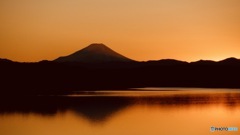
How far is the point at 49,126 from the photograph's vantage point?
1900 centimetres

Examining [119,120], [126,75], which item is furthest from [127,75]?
[119,120]

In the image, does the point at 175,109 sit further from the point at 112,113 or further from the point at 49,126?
the point at 49,126

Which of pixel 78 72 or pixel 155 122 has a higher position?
pixel 78 72

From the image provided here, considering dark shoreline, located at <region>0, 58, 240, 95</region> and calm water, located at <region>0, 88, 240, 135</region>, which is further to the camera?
dark shoreline, located at <region>0, 58, 240, 95</region>

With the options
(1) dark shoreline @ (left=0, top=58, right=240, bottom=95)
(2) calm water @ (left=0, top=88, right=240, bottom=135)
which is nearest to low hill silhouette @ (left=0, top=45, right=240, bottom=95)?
(1) dark shoreline @ (left=0, top=58, right=240, bottom=95)

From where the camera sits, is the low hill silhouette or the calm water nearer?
the calm water

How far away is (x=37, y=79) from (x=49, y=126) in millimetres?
56251

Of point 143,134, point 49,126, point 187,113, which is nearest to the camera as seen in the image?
point 143,134

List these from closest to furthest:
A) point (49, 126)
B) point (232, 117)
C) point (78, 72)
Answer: point (49, 126), point (232, 117), point (78, 72)

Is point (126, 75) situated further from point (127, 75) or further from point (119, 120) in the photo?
point (119, 120)

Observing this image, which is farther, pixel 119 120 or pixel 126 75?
pixel 126 75

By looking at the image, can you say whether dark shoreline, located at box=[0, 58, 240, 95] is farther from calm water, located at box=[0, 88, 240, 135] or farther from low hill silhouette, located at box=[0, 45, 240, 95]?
calm water, located at box=[0, 88, 240, 135]

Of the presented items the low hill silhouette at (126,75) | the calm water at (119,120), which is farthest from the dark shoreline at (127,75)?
the calm water at (119,120)

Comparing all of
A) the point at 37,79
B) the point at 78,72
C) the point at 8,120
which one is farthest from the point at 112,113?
the point at 78,72
